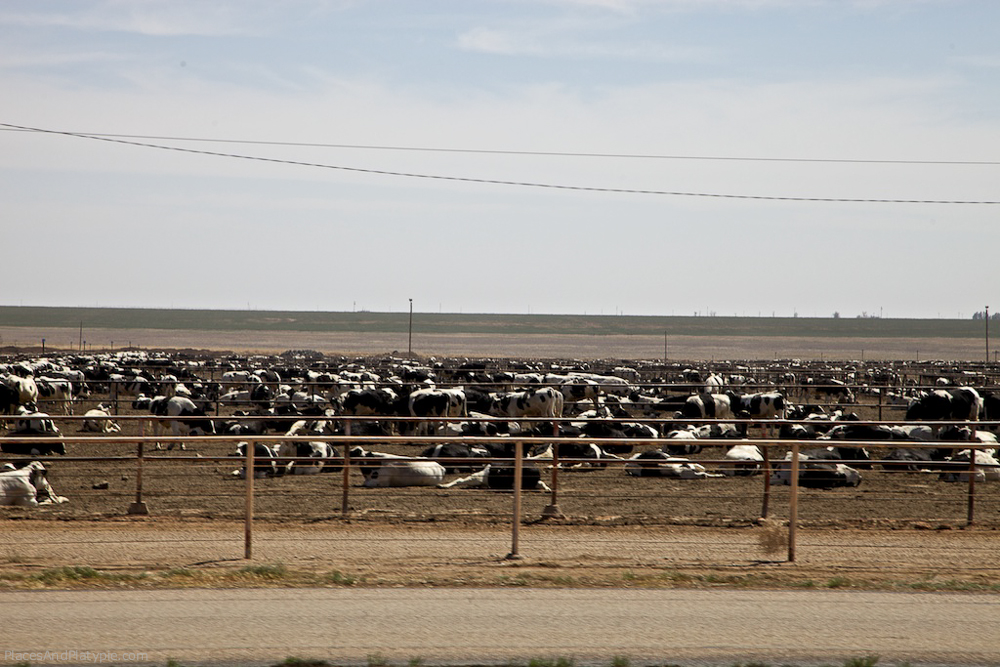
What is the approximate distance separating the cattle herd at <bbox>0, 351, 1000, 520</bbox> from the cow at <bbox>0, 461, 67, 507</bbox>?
0.06 feet

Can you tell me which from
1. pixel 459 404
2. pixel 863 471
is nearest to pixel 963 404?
pixel 863 471

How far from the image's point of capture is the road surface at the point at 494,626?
6168 millimetres

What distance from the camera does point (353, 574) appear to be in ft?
27.4

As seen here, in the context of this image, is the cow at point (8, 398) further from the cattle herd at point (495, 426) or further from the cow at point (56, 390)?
the cow at point (56, 390)

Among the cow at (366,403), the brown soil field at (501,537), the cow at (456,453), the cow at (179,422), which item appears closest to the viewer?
the brown soil field at (501,537)

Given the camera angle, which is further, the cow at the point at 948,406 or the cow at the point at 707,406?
the cow at the point at 707,406

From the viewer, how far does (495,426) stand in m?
20.7

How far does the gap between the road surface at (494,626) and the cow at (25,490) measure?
17.6 ft

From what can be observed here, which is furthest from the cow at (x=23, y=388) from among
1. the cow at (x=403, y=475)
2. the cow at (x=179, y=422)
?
the cow at (x=403, y=475)

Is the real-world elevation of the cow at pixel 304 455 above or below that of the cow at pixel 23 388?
below

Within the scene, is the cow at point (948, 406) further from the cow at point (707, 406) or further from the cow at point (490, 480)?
the cow at point (490, 480)

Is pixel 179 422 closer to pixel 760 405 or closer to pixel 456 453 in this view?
pixel 456 453

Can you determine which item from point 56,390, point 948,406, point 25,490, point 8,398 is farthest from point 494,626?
point 56,390

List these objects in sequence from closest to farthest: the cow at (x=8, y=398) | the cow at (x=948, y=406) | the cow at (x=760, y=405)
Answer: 1. the cow at (x=8, y=398)
2. the cow at (x=948, y=406)
3. the cow at (x=760, y=405)
